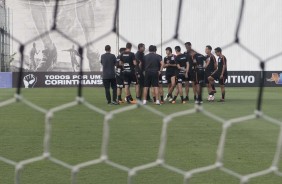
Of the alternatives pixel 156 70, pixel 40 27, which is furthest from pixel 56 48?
pixel 156 70

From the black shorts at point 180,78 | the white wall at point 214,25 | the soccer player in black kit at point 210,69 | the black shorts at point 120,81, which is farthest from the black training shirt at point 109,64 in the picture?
the white wall at point 214,25

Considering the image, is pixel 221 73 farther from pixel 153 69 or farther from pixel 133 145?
pixel 133 145

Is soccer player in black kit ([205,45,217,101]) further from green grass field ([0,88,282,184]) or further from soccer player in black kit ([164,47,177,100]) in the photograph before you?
green grass field ([0,88,282,184])

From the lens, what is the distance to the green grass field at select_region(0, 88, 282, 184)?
182 inches

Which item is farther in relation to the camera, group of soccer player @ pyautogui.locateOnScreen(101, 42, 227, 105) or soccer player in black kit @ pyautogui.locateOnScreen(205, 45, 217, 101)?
soccer player in black kit @ pyautogui.locateOnScreen(205, 45, 217, 101)

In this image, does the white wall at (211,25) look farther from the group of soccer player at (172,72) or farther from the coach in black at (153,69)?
the coach in black at (153,69)

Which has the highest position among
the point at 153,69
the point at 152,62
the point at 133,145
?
the point at 152,62

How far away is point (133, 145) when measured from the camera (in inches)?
243

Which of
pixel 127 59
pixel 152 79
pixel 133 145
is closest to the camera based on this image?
pixel 133 145

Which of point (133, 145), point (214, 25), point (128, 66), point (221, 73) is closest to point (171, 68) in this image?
point (128, 66)

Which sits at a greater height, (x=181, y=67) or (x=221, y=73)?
(x=181, y=67)

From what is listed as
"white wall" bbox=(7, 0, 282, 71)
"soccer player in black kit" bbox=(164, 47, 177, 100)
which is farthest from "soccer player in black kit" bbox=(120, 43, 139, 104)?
"white wall" bbox=(7, 0, 282, 71)

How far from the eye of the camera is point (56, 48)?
28703 millimetres

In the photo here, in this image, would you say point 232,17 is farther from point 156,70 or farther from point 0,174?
point 0,174
